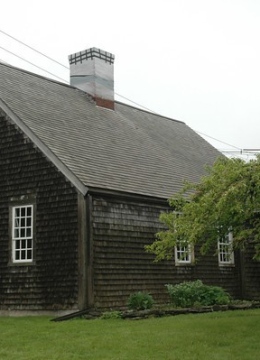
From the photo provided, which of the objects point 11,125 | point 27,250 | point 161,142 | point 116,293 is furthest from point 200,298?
point 161,142

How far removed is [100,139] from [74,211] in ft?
15.6

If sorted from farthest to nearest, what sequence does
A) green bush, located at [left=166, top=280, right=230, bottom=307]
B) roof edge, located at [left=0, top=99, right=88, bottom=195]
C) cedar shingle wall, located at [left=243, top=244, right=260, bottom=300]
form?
cedar shingle wall, located at [left=243, top=244, right=260, bottom=300]
green bush, located at [left=166, top=280, right=230, bottom=307]
roof edge, located at [left=0, top=99, right=88, bottom=195]

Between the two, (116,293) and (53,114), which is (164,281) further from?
(53,114)

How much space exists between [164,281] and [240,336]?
8104mm

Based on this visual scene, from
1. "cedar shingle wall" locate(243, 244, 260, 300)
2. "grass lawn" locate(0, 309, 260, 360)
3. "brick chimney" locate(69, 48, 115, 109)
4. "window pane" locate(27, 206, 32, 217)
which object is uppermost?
"brick chimney" locate(69, 48, 115, 109)

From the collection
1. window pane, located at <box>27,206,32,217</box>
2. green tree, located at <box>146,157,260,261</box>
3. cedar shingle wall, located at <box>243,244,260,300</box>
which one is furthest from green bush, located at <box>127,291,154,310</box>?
cedar shingle wall, located at <box>243,244,260,300</box>

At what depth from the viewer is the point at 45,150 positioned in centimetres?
1822

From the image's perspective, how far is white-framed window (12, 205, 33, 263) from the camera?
1845 centimetres

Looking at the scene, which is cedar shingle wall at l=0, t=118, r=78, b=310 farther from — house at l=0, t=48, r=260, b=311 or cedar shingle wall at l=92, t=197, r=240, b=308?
cedar shingle wall at l=92, t=197, r=240, b=308

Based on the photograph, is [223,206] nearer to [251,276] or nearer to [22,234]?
[22,234]

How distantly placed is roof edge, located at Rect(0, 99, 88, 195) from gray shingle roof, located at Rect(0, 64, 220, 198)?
0.39 feet

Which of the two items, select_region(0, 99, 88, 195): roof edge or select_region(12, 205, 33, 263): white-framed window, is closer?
select_region(0, 99, 88, 195): roof edge

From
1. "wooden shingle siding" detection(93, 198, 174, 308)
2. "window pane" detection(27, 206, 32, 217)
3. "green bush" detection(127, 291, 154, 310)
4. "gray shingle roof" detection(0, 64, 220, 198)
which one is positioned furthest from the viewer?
"gray shingle roof" detection(0, 64, 220, 198)

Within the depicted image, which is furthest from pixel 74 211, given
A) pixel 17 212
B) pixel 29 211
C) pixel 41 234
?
pixel 17 212
